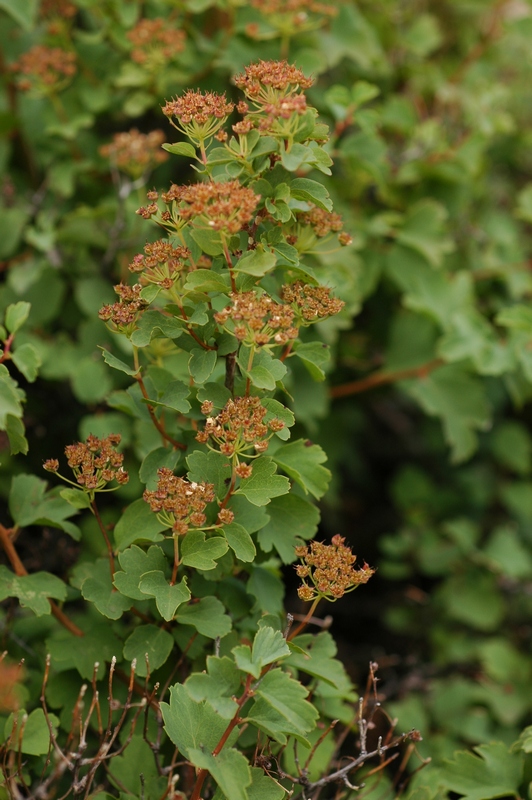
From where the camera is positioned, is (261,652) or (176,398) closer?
(261,652)

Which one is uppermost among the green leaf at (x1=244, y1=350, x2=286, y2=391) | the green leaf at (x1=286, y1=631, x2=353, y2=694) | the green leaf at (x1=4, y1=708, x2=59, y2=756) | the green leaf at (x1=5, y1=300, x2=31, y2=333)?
the green leaf at (x1=244, y1=350, x2=286, y2=391)

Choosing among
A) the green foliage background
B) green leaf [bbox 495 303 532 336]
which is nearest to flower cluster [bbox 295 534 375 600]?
the green foliage background

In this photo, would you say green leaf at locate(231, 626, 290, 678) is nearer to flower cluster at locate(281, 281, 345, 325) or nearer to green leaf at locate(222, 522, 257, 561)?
green leaf at locate(222, 522, 257, 561)

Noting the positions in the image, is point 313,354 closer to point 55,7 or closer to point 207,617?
point 207,617

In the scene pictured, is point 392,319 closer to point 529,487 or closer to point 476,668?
point 529,487

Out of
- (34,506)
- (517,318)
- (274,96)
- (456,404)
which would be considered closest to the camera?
(274,96)

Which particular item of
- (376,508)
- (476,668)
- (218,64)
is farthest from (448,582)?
(218,64)

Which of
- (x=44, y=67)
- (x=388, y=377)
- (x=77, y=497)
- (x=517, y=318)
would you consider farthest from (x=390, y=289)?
(x=77, y=497)
